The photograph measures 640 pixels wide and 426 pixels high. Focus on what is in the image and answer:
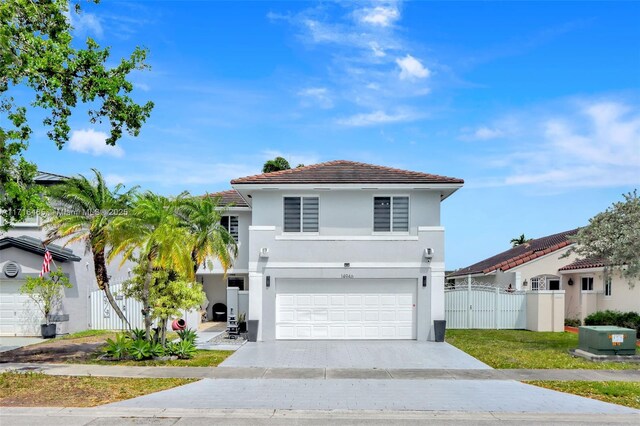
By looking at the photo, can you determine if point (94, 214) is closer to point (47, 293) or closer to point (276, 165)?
point (47, 293)

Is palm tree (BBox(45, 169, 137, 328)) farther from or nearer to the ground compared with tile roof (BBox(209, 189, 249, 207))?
nearer to the ground

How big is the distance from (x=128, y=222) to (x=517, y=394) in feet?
37.1

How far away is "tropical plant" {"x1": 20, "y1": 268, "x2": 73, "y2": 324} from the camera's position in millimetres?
20375

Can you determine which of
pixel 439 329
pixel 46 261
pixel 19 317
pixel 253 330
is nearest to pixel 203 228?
pixel 253 330

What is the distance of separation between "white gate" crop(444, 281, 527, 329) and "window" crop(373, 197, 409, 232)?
5.28 metres

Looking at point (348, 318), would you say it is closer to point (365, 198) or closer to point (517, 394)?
point (365, 198)

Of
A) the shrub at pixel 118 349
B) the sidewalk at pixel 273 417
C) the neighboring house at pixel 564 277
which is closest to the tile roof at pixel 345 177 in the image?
the shrub at pixel 118 349

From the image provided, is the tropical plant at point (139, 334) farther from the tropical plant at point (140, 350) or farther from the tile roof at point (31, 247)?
the tile roof at point (31, 247)

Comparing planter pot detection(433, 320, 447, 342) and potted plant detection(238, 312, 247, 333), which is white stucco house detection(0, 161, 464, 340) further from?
potted plant detection(238, 312, 247, 333)

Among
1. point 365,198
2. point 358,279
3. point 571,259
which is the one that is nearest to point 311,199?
point 365,198

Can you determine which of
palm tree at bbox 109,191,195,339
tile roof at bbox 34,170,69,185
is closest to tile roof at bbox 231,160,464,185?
palm tree at bbox 109,191,195,339

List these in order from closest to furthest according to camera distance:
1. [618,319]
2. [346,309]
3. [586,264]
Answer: [346,309]
[618,319]
[586,264]

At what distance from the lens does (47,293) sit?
21.0m

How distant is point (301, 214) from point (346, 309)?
12.9 ft
